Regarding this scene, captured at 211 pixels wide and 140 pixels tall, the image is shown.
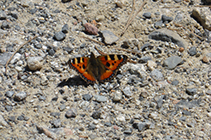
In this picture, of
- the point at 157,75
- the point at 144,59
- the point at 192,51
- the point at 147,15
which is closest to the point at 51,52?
the point at 144,59

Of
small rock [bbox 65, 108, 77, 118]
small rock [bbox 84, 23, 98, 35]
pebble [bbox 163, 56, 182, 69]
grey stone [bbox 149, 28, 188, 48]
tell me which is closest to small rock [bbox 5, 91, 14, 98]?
small rock [bbox 65, 108, 77, 118]

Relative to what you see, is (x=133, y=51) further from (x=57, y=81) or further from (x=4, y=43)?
(x=4, y=43)

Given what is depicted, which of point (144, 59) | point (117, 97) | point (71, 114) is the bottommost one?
point (71, 114)

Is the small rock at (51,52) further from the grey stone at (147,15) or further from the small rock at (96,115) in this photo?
the grey stone at (147,15)

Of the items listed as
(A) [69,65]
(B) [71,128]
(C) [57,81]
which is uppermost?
(A) [69,65]

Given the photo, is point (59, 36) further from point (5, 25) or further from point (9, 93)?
point (9, 93)

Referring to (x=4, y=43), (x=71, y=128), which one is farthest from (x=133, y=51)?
(x=4, y=43)

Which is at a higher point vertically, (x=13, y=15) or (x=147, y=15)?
(x=147, y=15)

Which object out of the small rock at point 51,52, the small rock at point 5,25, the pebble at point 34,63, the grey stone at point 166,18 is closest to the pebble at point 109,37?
the small rock at point 51,52
